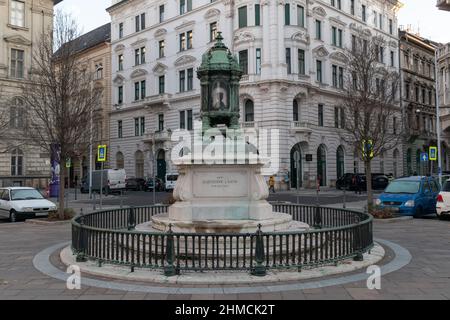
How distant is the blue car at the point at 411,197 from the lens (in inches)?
671

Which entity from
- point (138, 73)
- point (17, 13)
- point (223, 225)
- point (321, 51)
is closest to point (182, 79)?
point (138, 73)

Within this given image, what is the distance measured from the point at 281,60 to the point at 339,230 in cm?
3081

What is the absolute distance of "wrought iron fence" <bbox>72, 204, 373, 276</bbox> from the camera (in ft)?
→ 23.3

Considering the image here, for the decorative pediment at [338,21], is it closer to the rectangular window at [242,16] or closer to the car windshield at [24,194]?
the rectangular window at [242,16]

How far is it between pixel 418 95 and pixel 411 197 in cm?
4611

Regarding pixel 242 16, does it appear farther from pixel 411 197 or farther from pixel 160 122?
pixel 411 197

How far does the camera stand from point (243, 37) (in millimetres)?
38156

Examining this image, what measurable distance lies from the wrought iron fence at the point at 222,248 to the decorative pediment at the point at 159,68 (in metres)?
38.3

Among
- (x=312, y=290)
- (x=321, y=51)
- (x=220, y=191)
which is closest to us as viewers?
(x=312, y=290)

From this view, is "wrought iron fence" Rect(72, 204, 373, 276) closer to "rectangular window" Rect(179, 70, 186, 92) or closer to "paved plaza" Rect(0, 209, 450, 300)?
"paved plaza" Rect(0, 209, 450, 300)

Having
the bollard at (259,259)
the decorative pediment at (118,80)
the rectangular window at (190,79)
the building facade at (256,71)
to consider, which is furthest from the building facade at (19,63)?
the bollard at (259,259)

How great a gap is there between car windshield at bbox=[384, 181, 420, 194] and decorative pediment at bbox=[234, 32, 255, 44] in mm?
22984

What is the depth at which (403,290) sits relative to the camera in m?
6.42
